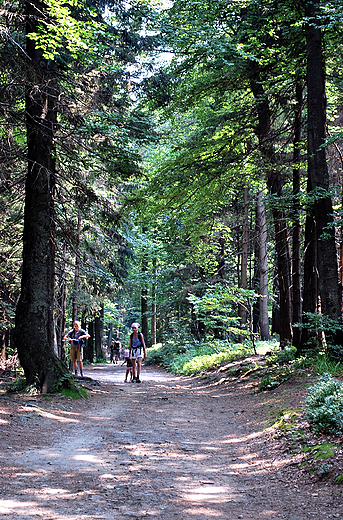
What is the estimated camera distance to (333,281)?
8.77m

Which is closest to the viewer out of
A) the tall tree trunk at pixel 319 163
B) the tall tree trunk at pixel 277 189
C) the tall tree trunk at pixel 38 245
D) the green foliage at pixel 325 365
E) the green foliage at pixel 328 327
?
the green foliage at pixel 325 365

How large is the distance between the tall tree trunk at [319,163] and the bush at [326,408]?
344 centimetres

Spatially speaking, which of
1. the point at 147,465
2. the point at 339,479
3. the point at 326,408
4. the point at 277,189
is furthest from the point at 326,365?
the point at 277,189

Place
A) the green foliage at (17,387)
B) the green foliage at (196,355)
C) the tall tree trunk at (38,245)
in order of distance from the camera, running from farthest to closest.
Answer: the green foliage at (196,355)
the tall tree trunk at (38,245)
the green foliage at (17,387)

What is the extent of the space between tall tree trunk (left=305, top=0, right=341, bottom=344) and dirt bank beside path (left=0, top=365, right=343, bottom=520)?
243 centimetres

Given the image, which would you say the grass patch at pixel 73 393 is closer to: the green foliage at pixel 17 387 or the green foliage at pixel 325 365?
the green foliage at pixel 17 387

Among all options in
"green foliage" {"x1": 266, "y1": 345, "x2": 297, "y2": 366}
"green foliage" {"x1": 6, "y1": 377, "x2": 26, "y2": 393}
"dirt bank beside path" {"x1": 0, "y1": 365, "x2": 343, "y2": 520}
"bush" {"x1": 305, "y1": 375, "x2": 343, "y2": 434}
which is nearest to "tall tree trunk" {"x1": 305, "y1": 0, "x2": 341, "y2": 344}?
"green foliage" {"x1": 266, "y1": 345, "x2": 297, "y2": 366}

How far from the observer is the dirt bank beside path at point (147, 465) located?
3609mm

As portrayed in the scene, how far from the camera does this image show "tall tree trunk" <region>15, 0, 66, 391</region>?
8.68 m

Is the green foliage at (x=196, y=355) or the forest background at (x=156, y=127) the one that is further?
the green foliage at (x=196, y=355)

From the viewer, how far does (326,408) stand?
16.7 feet

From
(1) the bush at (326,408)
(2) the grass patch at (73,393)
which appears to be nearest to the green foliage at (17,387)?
(2) the grass patch at (73,393)

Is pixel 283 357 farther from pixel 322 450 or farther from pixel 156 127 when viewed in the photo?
pixel 156 127

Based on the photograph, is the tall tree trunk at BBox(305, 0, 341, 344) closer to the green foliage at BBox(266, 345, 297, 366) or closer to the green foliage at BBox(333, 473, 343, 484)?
the green foliage at BBox(266, 345, 297, 366)
